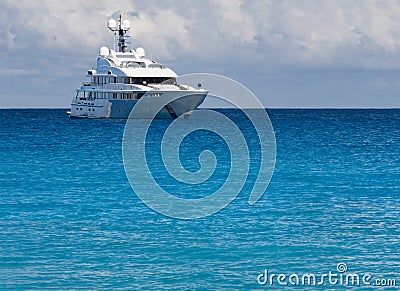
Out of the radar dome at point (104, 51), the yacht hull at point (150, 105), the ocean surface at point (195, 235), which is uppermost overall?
the radar dome at point (104, 51)

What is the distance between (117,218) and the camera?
66.1 feet

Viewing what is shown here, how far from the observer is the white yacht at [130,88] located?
76.9 meters

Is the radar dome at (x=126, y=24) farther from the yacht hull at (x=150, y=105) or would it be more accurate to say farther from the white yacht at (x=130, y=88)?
the yacht hull at (x=150, y=105)

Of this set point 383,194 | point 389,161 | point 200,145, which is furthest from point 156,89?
point 383,194

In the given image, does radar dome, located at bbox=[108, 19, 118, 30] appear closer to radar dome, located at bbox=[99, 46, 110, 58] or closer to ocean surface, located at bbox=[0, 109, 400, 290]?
radar dome, located at bbox=[99, 46, 110, 58]

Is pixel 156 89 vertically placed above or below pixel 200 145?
above

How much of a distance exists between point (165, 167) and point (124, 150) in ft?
43.7

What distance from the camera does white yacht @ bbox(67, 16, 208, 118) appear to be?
252ft

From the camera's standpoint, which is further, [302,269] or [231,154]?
[231,154]

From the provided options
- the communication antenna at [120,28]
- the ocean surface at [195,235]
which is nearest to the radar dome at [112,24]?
the communication antenna at [120,28]

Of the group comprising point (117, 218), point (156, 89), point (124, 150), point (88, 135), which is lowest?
point (117, 218)

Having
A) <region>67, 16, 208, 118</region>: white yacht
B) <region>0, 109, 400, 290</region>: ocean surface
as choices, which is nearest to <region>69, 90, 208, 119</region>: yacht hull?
<region>67, 16, 208, 118</region>: white yacht

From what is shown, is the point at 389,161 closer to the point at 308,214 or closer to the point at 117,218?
the point at 308,214

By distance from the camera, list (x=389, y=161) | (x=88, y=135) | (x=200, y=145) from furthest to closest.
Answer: (x=88, y=135) → (x=200, y=145) → (x=389, y=161)
